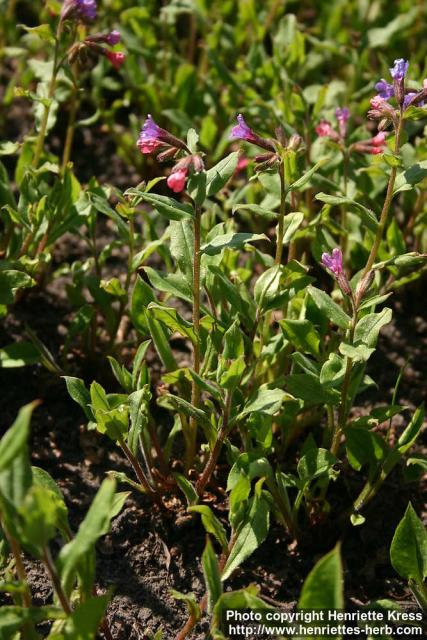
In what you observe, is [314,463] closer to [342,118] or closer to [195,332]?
[195,332]

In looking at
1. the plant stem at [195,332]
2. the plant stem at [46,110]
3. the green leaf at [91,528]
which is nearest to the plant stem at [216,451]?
the plant stem at [195,332]

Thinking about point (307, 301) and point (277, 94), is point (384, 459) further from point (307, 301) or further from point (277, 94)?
point (277, 94)

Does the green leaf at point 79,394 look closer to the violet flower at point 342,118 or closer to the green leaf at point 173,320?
the green leaf at point 173,320

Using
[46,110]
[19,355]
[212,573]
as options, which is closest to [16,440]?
[212,573]

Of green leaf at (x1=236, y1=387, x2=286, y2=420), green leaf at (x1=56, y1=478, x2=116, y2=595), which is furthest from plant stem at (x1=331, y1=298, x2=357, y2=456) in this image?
green leaf at (x1=56, y1=478, x2=116, y2=595)

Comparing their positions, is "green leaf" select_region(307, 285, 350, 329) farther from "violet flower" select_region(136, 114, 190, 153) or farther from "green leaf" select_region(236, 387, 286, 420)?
"violet flower" select_region(136, 114, 190, 153)

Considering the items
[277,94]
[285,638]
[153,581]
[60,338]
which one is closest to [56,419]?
[60,338]
